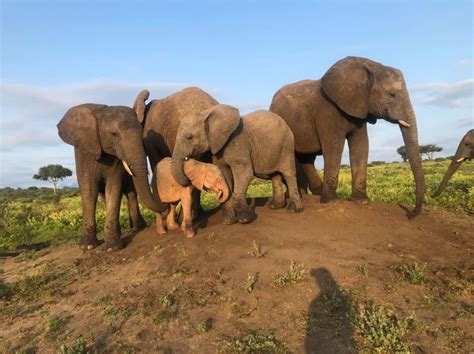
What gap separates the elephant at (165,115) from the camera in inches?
391

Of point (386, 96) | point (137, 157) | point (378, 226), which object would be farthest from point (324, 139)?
point (137, 157)

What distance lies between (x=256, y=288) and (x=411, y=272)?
2.31 metres

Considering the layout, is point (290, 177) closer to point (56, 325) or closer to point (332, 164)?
point (332, 164)

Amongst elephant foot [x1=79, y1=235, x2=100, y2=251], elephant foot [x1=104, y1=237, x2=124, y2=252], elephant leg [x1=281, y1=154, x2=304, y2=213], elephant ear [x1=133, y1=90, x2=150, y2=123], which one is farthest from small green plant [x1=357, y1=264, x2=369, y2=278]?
elephant ear [x1=133, y1=90, x2=150, y2=123]

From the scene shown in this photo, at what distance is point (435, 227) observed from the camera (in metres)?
8.75

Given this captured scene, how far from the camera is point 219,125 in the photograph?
26.3 feet

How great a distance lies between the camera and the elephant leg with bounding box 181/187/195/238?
8039 mm

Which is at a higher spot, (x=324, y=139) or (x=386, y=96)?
(x=386, y=96)

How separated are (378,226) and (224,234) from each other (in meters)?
3.23

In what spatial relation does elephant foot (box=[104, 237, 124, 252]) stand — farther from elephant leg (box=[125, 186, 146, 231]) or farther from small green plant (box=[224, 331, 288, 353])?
small green plant (box=[224, 331, 288, 353])

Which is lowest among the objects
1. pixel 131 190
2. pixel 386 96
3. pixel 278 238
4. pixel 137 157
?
pixel 278 238

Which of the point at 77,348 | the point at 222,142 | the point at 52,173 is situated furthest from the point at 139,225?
the point at 52,173

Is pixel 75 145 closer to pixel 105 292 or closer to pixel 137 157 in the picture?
pixel 137 157

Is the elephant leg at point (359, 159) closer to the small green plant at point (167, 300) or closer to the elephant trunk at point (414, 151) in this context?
the elephant trunk at point (414, 151)
